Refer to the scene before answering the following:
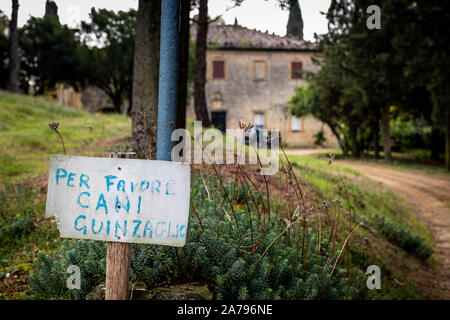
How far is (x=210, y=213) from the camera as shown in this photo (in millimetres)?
3795

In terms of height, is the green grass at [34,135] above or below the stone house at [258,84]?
below

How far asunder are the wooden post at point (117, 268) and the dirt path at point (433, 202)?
3.98 m

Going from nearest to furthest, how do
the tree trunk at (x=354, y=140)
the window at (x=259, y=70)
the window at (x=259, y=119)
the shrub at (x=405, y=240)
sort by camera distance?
the shrub at (x=405, y=240) → the tree trunk at (x=354, y=140) → the window at (x=259, y=70) → the window at (x=259, y=119)

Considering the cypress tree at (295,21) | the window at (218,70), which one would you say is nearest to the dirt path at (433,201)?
the cypress tree at (295,21)

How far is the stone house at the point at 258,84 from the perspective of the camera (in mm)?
31562

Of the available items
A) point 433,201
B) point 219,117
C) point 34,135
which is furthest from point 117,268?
point 219,117

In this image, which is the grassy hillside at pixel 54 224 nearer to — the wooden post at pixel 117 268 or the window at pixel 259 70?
the wooden post at pixel 117 268

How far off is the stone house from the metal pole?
28.6 meters

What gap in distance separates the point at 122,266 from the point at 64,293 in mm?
830

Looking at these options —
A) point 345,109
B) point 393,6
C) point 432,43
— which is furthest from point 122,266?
point 345,109

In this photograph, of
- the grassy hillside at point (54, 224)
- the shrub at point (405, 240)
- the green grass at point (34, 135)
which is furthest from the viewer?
the green grass at point (34, 135)

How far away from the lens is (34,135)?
39.7 ft

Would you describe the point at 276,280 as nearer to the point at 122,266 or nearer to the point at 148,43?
the point at 122,266

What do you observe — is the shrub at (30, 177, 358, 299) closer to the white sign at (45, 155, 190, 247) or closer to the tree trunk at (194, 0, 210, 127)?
the white sign at (45, 155, 190, 247)
